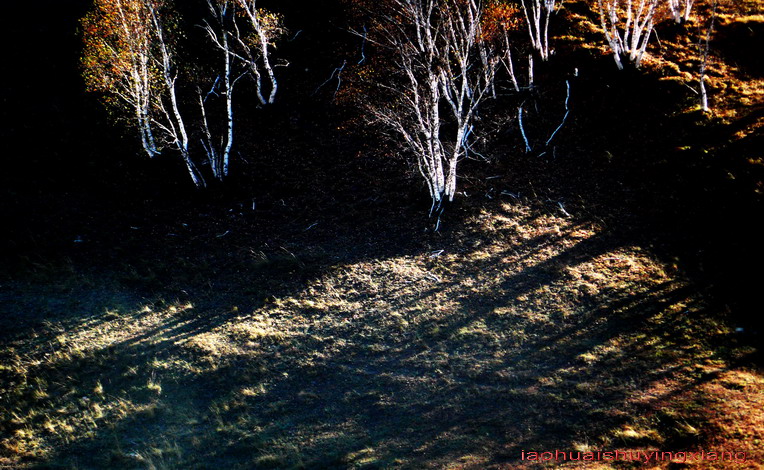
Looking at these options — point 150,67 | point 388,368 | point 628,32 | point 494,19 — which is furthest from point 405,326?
point 628,32

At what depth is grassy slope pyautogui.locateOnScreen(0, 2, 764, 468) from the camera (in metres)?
9.72

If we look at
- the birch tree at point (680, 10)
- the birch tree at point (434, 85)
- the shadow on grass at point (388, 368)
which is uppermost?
the birch tree at point (680, 10)

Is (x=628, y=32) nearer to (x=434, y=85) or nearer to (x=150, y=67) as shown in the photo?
(x=434, y=85)

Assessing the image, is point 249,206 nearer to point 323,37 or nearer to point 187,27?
point 323,37

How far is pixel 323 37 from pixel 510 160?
13.5m

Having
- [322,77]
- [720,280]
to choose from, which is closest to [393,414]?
[720,280]

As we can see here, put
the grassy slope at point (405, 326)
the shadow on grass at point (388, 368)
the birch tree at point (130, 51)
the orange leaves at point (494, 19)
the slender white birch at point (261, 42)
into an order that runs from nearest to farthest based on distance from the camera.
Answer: the shadow on grass at point (388, 368)
the grassy slope at point (405, 326)
the birch tree at point (130, 51)
the orange leaves at point (494, 19)
the slender white birch at point (261, 42)

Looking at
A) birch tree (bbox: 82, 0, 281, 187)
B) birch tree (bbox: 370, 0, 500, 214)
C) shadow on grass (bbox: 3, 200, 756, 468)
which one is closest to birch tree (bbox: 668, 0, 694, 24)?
birch tree (bbox: 370, 0, 500, 214)

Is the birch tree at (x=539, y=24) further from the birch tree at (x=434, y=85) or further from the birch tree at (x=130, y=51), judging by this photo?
the birch tree at (x=130, y=51)

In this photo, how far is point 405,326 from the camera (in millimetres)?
12461

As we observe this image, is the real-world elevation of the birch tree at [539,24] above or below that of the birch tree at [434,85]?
above

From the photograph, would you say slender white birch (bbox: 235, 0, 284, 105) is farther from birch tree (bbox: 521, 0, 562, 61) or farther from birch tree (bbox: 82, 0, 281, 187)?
birch tree (bbox: 521, 0, 562, 61)

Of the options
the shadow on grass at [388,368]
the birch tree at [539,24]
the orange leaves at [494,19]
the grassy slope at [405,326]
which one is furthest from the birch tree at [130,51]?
the birch tree at [539,24]

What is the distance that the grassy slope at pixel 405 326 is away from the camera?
972 cm
